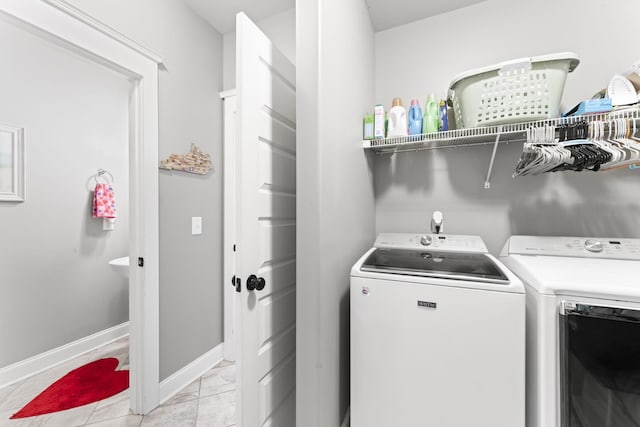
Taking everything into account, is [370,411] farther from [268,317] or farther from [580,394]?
[580,394]

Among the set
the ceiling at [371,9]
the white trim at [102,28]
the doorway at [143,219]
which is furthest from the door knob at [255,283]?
the ceiling at [371,9]

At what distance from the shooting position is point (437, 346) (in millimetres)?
1048

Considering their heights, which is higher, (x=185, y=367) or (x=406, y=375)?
(x=406, y=375)

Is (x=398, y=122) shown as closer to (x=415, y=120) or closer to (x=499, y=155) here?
(x=415, y=120)

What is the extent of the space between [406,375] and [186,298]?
161 cm

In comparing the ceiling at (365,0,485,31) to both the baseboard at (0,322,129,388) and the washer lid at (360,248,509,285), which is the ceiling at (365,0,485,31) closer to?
the washer lid at (360,248,509,285)

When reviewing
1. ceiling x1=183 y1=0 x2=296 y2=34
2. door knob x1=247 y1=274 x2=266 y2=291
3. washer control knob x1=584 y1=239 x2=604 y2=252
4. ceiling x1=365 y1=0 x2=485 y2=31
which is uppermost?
ceiling x1=183 y1=0 x2=296 y2=34

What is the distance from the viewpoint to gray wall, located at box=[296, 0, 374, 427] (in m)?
1.06

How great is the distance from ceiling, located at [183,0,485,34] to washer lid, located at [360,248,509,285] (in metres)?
1.63

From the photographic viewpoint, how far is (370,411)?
1.14 metres

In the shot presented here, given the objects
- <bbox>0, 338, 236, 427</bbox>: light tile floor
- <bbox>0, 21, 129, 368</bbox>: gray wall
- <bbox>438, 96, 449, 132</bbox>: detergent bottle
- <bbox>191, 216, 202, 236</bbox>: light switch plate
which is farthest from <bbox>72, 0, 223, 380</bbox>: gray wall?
<bbox>438, 96, 449, 132</bbox>: detergent bottle

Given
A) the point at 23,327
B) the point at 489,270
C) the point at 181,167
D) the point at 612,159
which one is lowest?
the point at 23,327

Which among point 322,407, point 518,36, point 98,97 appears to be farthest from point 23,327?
point 518,36

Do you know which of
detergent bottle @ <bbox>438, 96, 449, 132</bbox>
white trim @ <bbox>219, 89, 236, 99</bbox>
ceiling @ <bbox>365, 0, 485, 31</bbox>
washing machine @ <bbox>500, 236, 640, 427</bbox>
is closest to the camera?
washing machine @ <bbox>500, 236, 640, 427</bbox>
